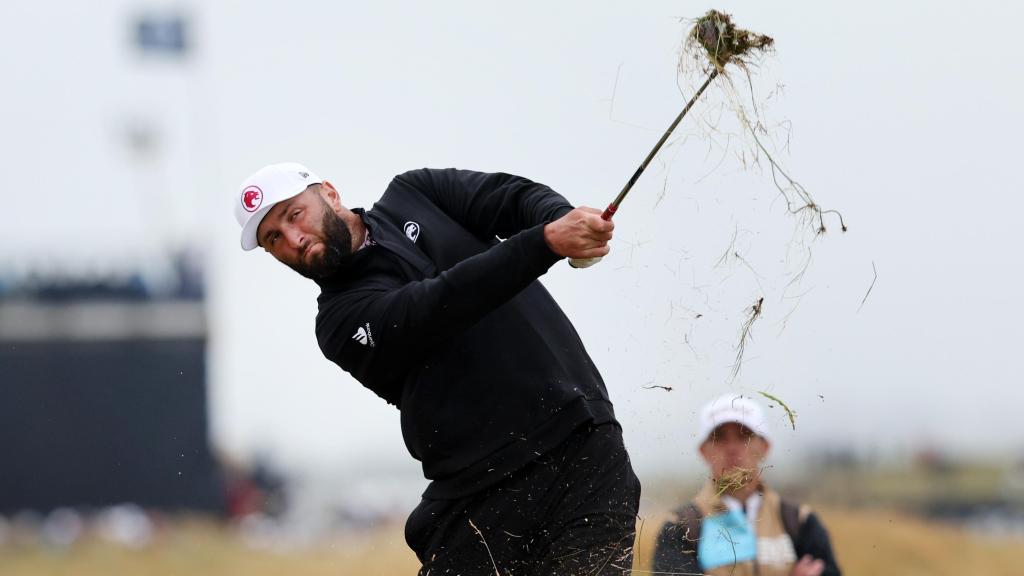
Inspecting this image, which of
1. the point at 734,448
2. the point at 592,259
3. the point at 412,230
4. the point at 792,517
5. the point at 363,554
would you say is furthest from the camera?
the point at 363,554

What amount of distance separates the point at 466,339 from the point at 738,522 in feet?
5.84

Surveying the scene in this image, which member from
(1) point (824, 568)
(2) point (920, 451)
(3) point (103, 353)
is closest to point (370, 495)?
(3) point (103, 353)

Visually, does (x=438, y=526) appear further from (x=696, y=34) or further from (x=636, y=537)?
(x=696, y=34)

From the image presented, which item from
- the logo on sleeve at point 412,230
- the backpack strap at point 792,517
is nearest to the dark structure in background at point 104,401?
the backpack strap at point 792,517

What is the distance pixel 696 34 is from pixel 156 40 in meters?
22.9

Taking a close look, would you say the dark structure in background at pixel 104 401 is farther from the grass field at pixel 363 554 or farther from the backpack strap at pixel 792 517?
the backpack strap at pixel 792 517

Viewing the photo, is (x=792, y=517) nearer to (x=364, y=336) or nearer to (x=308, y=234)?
(x=364, y=336)

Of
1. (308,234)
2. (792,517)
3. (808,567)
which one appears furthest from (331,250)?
(808,567)

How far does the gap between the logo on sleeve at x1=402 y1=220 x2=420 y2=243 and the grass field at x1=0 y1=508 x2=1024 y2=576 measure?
1401 mm

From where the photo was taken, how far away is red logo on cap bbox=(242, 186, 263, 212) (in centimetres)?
494

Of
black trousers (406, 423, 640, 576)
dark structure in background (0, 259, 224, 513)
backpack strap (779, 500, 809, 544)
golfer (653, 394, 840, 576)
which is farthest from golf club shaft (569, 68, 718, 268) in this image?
dark structure in background (0, 259, 224, 513)

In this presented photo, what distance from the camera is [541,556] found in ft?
16.1

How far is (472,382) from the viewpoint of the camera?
4832 mm

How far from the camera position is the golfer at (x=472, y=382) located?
4.83 m
